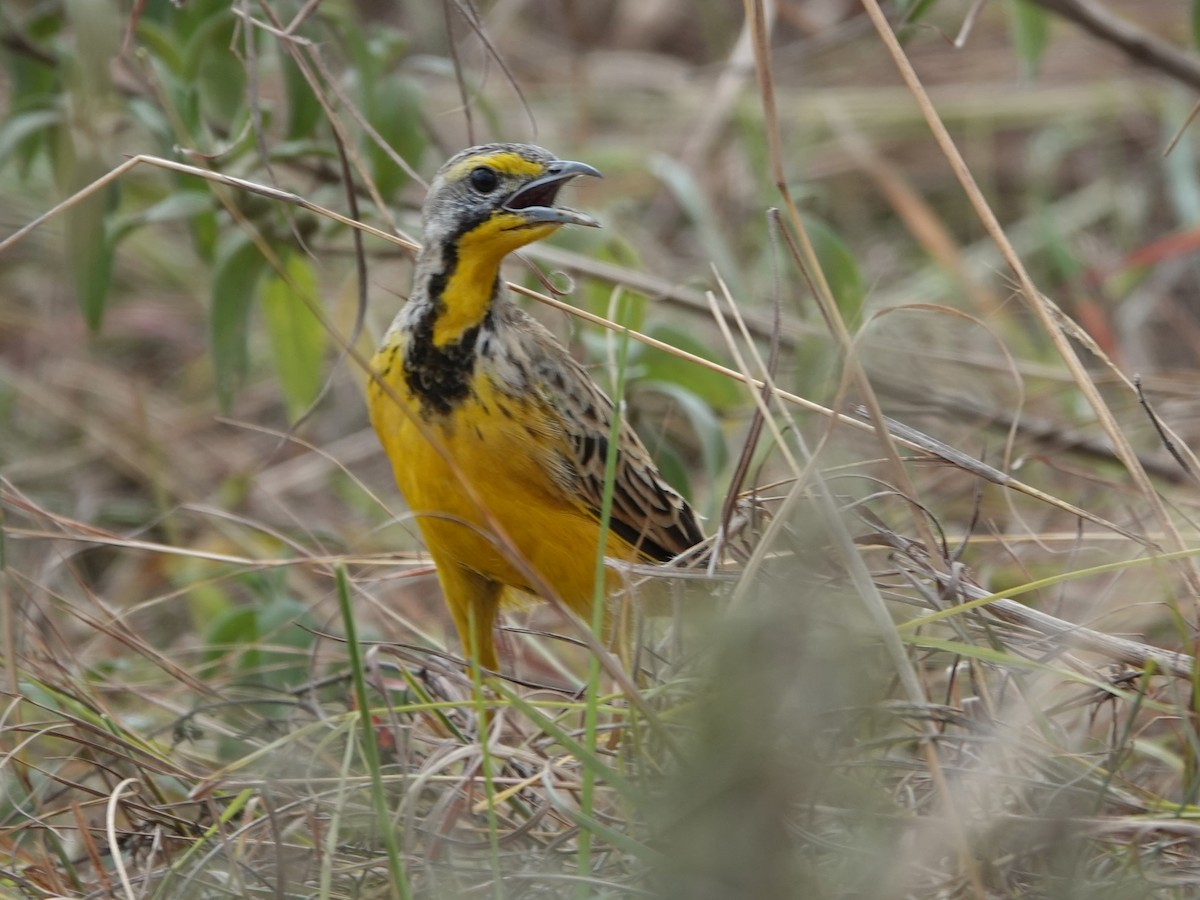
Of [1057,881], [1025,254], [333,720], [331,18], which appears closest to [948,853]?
[1057,881]

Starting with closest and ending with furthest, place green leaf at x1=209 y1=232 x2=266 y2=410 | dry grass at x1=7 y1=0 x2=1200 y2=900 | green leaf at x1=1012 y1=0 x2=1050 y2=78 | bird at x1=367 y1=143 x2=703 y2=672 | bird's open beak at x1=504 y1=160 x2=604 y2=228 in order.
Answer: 1. dry grass at x1=7 y1=0 x2=1200 y2=900
2. bird's open beak at x1=504 y1=160 x2=604 y2=228
3. bird at x1=367 y1=143 x2=703 y2=672
4. green leaf at x1=209 y1=232 x2=266 y2=410
5. green leaf at x1=1012 y1=0 x2=1050 y2=78

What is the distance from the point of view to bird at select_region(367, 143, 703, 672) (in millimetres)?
3293

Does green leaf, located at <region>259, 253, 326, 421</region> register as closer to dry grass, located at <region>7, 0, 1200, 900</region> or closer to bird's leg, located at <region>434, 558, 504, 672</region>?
dry grass, located at <region>7, 0, 1200, 900</region>

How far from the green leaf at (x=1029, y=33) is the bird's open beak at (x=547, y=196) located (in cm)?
159

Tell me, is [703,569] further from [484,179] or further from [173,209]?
[173,209]

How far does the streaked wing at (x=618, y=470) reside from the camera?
3480mm

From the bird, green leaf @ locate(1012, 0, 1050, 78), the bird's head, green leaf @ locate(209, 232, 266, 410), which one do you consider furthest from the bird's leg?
green leaf @ locate(1012, 0, 1050, 78)

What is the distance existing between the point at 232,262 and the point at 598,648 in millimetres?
2165

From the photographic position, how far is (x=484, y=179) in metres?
3.38

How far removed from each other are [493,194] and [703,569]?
99cm

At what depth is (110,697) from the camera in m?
4.04

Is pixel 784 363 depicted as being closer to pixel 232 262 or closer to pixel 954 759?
pixel 232 262

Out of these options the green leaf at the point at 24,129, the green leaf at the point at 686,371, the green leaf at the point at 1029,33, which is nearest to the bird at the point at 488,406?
the green leaf at the point at 686,371

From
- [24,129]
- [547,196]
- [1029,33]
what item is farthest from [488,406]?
[1029,33]
